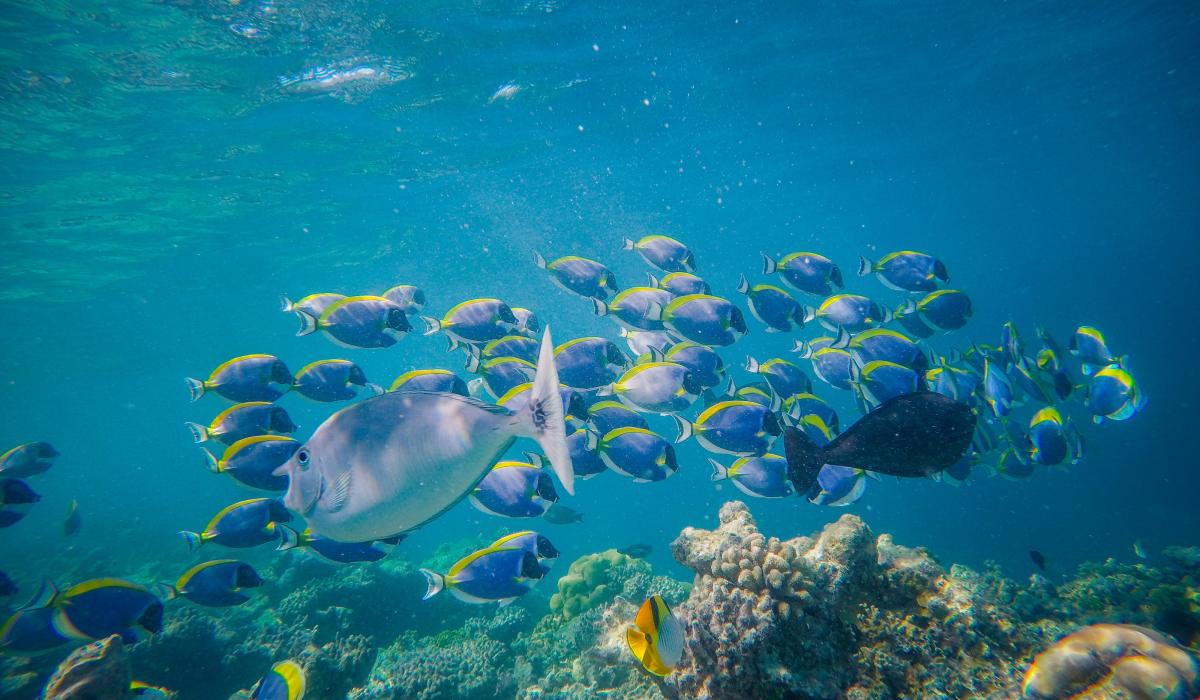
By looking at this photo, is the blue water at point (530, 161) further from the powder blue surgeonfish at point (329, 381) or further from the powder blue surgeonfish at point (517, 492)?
the powder blue surgeonfish at point (329, 381)

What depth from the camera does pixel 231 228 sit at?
22.4m

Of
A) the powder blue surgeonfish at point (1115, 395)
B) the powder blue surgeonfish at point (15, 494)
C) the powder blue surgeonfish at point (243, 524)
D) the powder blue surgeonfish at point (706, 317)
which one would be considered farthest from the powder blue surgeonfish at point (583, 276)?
the powder blue surgeonfish at point (1115, 395)

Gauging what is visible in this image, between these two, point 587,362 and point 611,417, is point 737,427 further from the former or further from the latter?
point 587,362

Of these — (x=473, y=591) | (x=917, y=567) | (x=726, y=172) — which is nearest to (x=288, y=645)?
(x=473, y=591)

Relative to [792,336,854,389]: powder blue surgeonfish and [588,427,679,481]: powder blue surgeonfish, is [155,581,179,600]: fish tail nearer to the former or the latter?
[588,427,679,481]: powder blue surgeonfish

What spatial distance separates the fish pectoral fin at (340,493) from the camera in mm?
1874

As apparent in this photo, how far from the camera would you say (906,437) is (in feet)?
9.77

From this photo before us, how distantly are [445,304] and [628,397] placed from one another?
46067 millimetres

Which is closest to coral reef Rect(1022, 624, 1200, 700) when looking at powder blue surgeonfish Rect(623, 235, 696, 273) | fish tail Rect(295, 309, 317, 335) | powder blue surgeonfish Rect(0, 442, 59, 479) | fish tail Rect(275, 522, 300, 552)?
powder blue surgeonfish Rect(623, 235, 696, 273)

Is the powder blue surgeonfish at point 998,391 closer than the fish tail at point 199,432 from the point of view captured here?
No

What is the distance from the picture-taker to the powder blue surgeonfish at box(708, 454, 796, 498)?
16.8 ft

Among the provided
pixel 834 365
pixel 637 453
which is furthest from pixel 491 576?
pixel 834 365

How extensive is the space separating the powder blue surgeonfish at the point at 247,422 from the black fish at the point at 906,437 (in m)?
4.73

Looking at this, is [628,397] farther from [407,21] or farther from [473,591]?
[407,21]
